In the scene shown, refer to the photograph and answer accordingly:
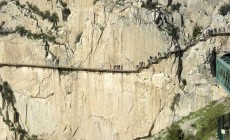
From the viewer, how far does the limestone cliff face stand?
37.2m

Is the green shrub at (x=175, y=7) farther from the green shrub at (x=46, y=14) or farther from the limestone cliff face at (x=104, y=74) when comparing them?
the green shrub at (x=46, y=14)

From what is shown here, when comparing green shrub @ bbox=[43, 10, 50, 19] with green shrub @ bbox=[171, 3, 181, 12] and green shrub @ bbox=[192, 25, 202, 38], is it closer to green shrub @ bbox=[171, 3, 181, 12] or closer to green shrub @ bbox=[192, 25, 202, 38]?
green shrub @ bbox=[171, 3, 181, 12]

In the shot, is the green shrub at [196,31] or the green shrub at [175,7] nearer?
the green shrub at [196,31]

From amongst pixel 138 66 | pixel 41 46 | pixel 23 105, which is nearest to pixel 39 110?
pixel 23 105

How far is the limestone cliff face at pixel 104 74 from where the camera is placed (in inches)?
1464

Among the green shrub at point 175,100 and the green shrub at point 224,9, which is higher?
the green shrub at point 224,9

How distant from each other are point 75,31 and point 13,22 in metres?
4.78

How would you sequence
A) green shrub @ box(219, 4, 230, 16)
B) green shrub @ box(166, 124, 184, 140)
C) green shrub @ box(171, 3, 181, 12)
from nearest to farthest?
1. green shrub @ box(166, 124, 184, 140)
2. green shrub @ box(219, 4, 230, 16)
3. green shrub @ box(171, 3, 181, 12)

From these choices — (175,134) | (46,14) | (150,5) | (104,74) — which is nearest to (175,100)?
(104,74)

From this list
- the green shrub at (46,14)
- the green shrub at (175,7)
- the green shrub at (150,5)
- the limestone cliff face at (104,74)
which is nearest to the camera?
the limestone cliff face at (104,74)

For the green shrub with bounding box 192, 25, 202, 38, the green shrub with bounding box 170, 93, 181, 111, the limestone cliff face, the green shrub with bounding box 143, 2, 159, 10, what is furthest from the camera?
the green shrub with bounding box 192, 25, 202, 38

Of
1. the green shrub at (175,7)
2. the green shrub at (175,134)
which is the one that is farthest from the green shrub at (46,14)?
the green shrub at (175,134)

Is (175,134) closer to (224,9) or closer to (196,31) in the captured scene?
(196,31)

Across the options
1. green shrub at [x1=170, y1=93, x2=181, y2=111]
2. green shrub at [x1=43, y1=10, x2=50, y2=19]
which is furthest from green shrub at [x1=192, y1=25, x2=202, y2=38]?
green shrub at [x1=43, y1=10, x2=50, y2=19]
